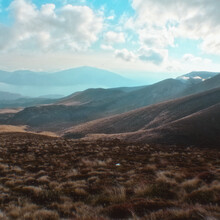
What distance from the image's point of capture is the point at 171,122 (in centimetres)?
5334

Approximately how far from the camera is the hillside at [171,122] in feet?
145

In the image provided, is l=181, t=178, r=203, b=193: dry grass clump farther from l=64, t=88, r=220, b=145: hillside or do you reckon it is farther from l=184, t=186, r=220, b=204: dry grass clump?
l=64, t=88, r=220, b=145: hillside

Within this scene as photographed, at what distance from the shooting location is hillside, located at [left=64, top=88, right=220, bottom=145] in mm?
44125

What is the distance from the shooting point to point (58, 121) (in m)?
159

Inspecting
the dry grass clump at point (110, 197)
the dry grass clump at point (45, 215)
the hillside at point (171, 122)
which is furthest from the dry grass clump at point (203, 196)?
the hillside at point (171, 122)

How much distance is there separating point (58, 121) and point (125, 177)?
15642 centimetres

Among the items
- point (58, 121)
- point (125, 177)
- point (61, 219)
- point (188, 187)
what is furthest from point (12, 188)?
point (58, 121)

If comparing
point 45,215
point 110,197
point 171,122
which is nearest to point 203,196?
point 110,197

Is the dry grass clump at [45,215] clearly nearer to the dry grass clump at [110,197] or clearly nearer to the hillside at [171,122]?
the dry grass clump at [110,197]

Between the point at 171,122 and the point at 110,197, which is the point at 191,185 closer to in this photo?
the point at 110,197

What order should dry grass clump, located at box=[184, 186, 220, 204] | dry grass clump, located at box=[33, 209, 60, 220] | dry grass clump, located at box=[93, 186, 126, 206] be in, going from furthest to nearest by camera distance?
dry grass clump, located at box=[93, 186, 126, 206] → dry grass clump, located at box=[184, 186, 220, 204] → dry grass clump, located at box=[33, 209, 60, 220]

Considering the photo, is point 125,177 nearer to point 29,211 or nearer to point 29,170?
point 29,211

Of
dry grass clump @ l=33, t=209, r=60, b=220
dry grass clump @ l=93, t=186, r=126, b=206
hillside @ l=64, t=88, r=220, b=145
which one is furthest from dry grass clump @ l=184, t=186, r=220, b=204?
hillside @ l=64, t=88, r=220, b=145

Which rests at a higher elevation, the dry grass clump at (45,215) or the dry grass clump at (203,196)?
the dry grass clump at (45,215)
